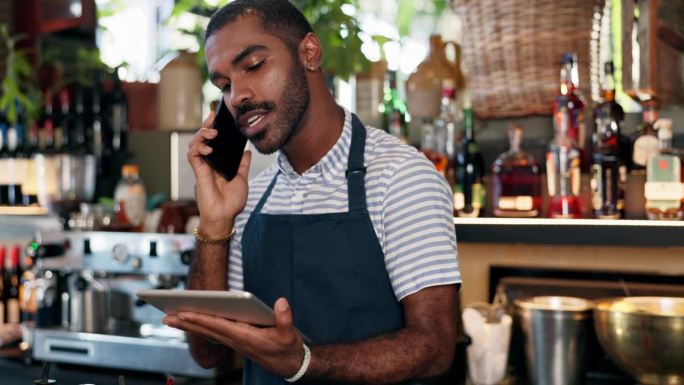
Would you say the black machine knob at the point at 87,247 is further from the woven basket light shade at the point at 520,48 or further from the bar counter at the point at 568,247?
the woven basket light shade at the point at 520,48

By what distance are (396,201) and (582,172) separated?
0.80 metres

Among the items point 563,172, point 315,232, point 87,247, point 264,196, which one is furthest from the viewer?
point 87,247

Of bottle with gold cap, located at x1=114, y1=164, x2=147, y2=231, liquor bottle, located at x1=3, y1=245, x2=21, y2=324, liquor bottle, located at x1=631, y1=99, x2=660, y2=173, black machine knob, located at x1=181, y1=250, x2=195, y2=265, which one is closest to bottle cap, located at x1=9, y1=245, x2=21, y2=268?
liquor bottle, located at x1=3, y1=245, x2=21, y2=324

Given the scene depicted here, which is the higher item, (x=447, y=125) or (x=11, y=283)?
(x=447, y=125)

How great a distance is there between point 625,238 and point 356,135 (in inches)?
28.1

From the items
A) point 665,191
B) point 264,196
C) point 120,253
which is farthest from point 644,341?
point 120,253

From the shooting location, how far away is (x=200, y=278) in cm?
156

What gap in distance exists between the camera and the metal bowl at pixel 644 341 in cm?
171

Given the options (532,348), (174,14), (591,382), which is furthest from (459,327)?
(174,14)

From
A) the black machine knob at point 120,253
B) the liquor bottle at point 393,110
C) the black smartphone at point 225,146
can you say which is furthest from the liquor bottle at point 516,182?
the black machine knob at point 120,253

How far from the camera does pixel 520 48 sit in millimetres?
1900

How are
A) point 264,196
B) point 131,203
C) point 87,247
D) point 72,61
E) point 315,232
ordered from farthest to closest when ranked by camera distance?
1. point 72,61
2. point 131,203
3. point 87,247
4. point 264,196
5. point 315,232

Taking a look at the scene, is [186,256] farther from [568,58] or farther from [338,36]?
[568,58]

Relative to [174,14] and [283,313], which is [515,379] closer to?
[283,313]
